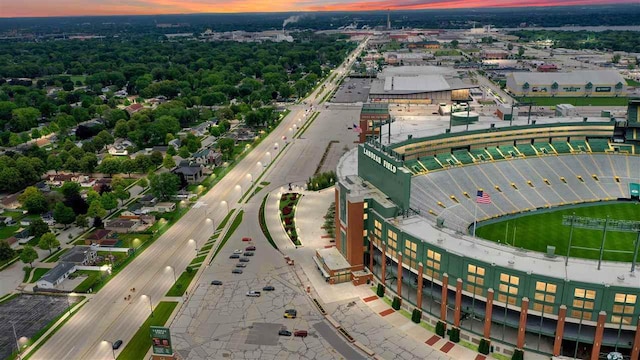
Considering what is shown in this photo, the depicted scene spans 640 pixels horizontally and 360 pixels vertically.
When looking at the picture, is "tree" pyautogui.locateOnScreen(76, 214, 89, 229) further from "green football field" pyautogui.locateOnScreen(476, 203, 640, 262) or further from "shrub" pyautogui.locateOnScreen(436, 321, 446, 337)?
"green football field" pyautogui.locateOnScreen(476, 203, 640, 262)

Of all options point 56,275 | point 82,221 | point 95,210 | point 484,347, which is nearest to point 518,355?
point 484,347

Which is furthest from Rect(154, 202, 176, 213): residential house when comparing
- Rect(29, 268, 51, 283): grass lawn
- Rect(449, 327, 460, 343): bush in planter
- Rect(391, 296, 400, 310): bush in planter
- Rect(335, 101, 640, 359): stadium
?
Rect(449, 327, 460, 343): bush in planter

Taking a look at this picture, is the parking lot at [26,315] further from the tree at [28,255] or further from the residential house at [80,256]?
the tree at [28,255]

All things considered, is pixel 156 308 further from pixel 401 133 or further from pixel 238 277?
pixel 401 133

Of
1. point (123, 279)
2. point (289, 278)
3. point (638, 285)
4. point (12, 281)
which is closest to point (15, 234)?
point (12, 281)

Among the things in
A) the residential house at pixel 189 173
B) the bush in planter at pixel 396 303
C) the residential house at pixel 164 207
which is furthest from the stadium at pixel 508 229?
the residential house at pixel 189 173
